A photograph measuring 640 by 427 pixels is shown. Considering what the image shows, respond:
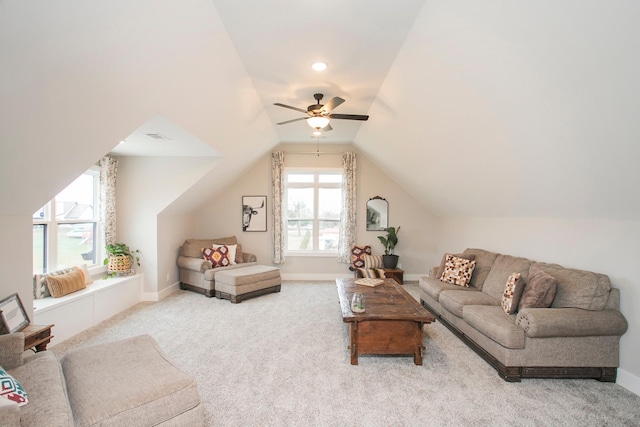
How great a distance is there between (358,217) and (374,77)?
3.67 m

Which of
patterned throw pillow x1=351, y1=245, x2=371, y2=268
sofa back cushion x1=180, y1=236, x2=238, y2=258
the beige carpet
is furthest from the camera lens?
patterned throw pillow x1=351, y1=245, x2=371, y2=268

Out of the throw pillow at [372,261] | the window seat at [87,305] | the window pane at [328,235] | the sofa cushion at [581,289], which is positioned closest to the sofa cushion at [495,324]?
the sofa cushion at [581,289]

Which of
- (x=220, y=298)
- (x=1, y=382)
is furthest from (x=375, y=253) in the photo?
(x=1, y=382)

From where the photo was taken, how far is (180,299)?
5.20 meters

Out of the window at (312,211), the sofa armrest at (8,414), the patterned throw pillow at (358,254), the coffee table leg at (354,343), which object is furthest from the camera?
the window at (312,211)

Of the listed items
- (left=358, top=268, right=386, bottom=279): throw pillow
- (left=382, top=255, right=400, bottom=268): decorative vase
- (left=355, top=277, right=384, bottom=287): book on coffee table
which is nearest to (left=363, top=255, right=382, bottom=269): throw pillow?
(left=382, top=255, right=400, bottom=268): decorative vase

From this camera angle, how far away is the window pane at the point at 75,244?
419cm

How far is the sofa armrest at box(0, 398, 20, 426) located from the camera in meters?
1.30

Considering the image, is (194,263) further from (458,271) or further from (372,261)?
(458,271)

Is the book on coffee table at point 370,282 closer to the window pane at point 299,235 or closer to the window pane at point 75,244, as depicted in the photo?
the window pane at point 299,235

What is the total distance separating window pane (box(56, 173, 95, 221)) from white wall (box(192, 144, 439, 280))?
218 cm

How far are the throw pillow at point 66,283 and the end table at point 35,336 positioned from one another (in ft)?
3.47

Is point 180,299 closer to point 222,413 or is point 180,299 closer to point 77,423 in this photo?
point 222,413

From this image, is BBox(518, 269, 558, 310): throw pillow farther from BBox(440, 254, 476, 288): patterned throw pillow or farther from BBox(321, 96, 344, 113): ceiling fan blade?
BBox(321, 96, 344, 113): ceiling fan blade
